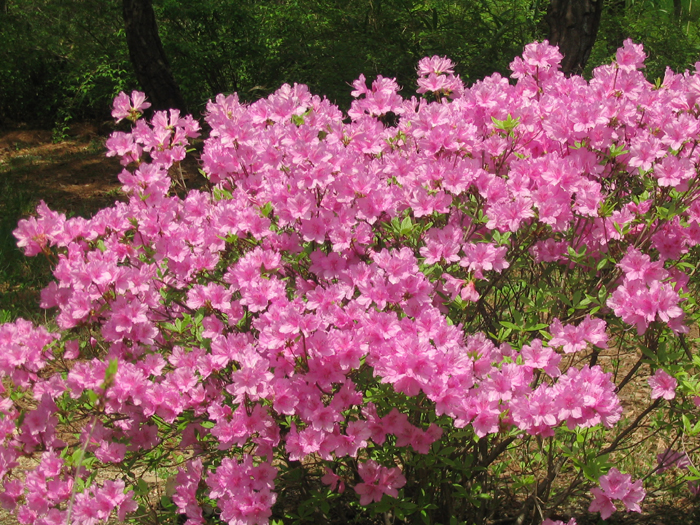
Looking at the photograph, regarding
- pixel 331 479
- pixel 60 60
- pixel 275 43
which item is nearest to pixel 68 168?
pixel 60 60

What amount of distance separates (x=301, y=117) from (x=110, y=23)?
940 centimetres

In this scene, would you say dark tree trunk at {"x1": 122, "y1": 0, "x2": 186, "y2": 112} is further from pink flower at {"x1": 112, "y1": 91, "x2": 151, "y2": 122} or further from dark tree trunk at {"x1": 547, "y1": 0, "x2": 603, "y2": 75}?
pink flower at {"x1": 112, "y1": 91, "x2": 151, "y2": 122}

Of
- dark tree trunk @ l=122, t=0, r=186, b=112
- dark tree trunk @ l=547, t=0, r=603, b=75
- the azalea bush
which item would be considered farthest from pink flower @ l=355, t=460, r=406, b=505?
Answer: dark tree trunk @ l=122, t=0, r=186, b=112

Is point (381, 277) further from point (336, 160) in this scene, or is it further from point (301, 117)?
point (301, 117)

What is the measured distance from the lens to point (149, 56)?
25.3ft

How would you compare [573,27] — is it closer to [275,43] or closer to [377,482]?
[377,482]

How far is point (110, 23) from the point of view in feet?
35.3

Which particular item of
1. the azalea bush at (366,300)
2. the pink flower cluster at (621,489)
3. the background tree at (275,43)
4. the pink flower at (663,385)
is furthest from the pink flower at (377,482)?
the background tree at (275,43)

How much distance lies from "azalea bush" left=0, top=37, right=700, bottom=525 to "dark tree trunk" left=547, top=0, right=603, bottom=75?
2896mm

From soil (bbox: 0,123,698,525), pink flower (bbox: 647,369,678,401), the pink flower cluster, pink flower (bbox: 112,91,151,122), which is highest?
soil (bbox: 0,123,698,525)

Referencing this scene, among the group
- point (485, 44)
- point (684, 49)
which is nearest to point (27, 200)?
point (485, 44)

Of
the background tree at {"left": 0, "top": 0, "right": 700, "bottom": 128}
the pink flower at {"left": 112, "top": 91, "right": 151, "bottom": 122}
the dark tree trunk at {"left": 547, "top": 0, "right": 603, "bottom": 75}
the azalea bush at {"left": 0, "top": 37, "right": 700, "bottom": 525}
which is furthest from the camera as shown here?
the background tree at {"left": 0, "top": 0, "right": 700, "bottom": 128}

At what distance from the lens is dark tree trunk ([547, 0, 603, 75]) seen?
5.25 metres

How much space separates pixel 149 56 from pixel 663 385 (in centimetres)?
693
